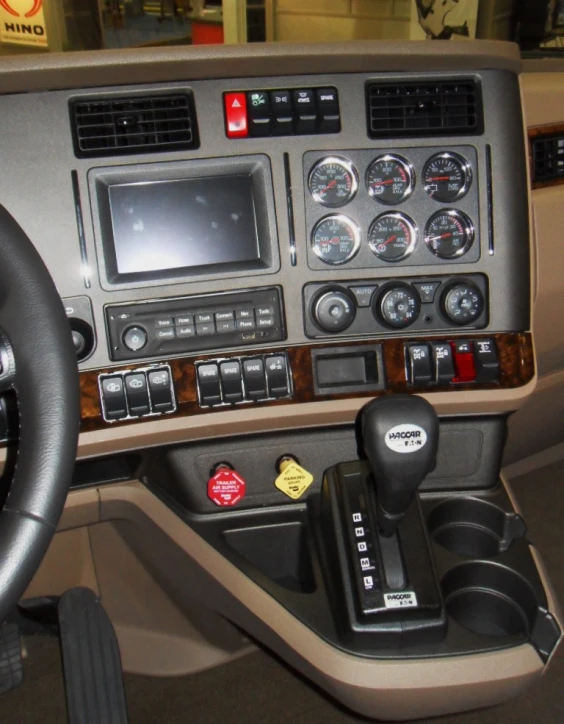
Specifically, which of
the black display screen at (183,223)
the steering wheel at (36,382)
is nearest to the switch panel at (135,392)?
the black display screen at (183,223)

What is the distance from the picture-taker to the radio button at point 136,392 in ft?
3.25

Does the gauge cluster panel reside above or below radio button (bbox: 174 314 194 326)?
above

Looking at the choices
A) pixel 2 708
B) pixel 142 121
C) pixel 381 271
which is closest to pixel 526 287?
pixel 381 271

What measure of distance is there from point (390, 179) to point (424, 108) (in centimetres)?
12

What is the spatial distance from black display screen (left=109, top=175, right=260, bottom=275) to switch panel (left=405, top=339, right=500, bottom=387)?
0.28 meters

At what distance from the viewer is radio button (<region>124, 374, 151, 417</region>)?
3.25 feet

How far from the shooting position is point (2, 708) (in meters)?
1.47

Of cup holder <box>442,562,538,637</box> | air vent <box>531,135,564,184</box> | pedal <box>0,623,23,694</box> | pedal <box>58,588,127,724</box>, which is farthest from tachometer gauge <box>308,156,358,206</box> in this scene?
pedal <box>0,623,23,694</box>

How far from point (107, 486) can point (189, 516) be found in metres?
0.14

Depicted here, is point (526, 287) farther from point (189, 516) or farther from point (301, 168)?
point (189, 516)

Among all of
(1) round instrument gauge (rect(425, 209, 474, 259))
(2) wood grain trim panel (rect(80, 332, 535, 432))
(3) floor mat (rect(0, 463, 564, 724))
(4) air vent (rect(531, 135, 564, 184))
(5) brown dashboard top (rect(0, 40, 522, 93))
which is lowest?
(3) floor mat (rect(0, 463, 564, 724))

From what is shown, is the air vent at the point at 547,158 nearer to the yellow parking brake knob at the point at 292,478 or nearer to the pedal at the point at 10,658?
the yellow parking brake knob at the point at 292,478

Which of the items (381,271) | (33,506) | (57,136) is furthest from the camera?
(381,271)

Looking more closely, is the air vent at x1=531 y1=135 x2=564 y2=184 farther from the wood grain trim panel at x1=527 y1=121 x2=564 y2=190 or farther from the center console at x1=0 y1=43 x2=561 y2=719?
the center console at x1=0 y1=43 x2=561 y2=719
